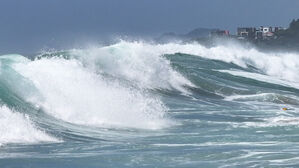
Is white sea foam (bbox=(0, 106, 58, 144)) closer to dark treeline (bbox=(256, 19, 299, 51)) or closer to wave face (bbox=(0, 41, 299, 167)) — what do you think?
wave face (bbox=(0, 41, 299, 167))

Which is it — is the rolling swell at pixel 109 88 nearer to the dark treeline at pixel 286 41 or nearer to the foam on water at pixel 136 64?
the foam on water at pixel 136 64

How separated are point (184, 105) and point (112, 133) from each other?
317 inches

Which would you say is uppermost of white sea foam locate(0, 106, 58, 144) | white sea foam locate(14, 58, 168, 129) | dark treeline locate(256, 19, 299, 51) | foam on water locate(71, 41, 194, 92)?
dark treeline locate(256, 19, 299, 51)

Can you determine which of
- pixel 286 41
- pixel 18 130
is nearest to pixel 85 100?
pixel 18 130

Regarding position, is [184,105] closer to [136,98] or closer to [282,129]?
[136,98]

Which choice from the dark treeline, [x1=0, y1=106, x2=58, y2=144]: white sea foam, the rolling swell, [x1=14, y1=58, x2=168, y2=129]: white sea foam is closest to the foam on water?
the rolling swell

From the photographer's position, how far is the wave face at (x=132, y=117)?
1217cm

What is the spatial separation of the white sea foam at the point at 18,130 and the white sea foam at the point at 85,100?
2.73 metres

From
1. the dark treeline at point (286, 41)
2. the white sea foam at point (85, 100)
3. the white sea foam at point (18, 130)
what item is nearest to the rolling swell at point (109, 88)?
the white sea foam at point (85, 100)

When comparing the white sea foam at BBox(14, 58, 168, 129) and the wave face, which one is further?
the white sea foam at BBox(14, 58, 168, 129)

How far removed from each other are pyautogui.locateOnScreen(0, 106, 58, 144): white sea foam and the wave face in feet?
0.08

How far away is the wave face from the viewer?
12172mm

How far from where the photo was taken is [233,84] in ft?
109

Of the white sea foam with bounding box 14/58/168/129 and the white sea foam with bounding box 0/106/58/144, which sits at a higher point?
the white sea foam with bounding box 14/58/168/129
